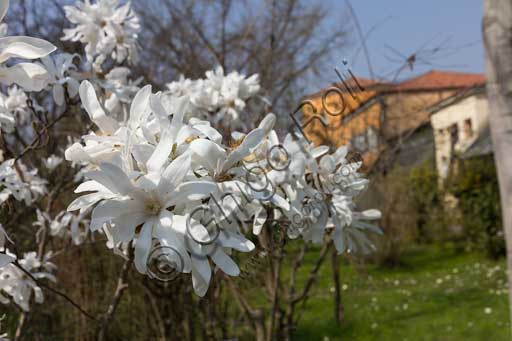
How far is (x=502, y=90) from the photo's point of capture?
5.03ft

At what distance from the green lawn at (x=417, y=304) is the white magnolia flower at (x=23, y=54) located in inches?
132

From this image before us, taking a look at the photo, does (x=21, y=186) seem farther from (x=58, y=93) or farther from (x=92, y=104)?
(x=92, y=104)

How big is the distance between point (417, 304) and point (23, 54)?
6.27 meters

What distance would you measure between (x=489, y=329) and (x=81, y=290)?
3463 mm

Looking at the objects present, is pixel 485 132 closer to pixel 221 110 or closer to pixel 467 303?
pixel 467 303

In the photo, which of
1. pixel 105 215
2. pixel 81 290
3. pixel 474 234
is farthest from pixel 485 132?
pixel 105 215

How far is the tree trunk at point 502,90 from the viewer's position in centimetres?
153

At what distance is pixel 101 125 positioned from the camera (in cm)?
112

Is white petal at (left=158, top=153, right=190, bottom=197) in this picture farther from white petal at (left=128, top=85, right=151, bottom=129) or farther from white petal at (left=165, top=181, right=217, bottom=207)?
white petal at (left=128, top=85, right=151, bottom=129)

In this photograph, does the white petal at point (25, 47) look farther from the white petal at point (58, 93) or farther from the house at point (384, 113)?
the house at point (384, 113)

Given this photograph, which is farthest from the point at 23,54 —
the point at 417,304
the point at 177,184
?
the point at 417,304

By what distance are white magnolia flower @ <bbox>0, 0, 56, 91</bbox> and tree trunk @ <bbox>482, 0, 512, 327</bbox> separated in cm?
113

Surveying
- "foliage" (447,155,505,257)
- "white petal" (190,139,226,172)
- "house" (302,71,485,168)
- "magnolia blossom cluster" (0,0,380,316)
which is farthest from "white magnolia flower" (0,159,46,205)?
"foliage" (447,155,505,257)

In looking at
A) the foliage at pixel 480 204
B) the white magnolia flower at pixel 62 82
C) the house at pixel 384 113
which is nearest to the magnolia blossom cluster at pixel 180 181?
the white magnolia flower at pixel 62 82
